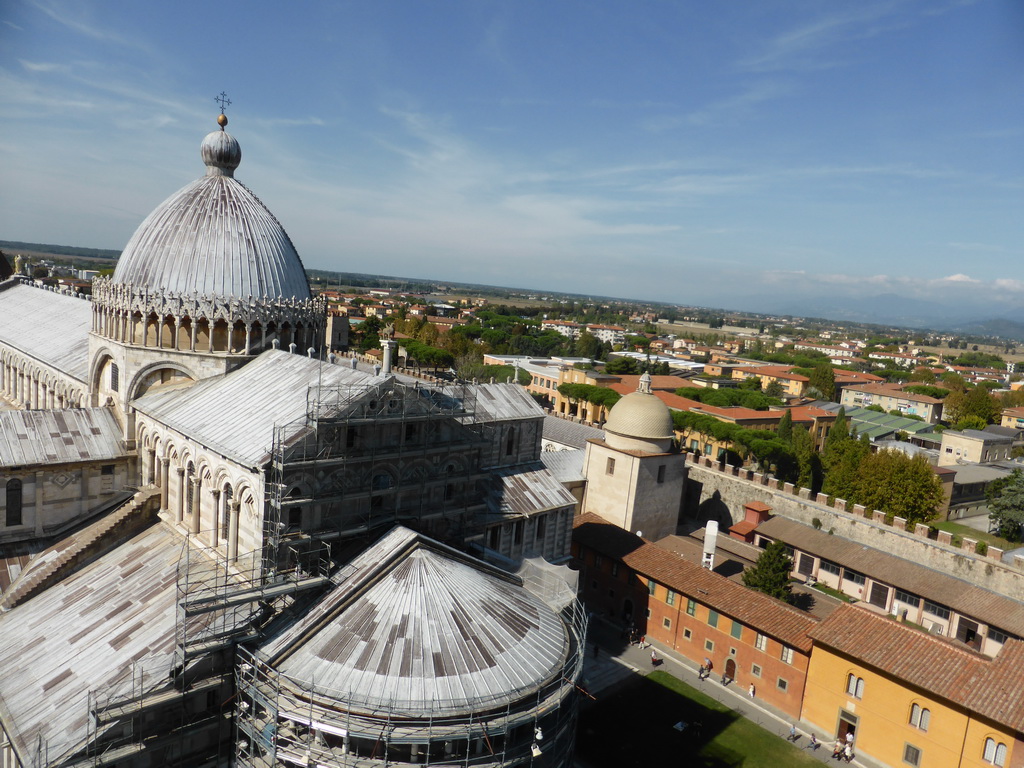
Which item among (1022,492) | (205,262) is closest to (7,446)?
(205,262)

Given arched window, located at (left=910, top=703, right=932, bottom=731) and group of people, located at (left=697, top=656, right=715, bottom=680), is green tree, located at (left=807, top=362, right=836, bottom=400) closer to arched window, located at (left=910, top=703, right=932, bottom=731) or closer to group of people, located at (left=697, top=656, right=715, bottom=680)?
group of people, located at (left=697, top=656, right=715, bottom=680)

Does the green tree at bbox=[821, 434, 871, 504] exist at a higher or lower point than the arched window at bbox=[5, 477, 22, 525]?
lower

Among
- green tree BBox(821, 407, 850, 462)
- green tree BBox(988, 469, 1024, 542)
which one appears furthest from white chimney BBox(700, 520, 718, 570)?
green tree BBox(988, 469, 1024, 542)

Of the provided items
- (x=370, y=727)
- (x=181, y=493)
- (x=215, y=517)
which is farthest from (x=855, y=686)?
(x=181, y=493)

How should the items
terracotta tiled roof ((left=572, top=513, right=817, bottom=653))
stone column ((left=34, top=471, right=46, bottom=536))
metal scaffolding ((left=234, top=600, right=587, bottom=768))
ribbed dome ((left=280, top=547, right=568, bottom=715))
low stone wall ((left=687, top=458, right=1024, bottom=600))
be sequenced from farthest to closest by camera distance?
low stone wall ((left=687, top=458, right=1024, bottom=600)), terracotta tiled roof ((left=572, top=513, right=817, bottom=653)), stone column ((left=34, top=471, right=46, bottom=536)), ribbed dome ((left=280, top=547, right=568, bottom=715)), metal scaffolding ((left=234, top=600, right=587, bottom=768))

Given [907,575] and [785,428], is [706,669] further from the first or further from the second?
[785,428]

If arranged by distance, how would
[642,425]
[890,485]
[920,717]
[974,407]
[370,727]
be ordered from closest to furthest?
[370,727], [920,717], [642,425], [890,485], [974,407]
